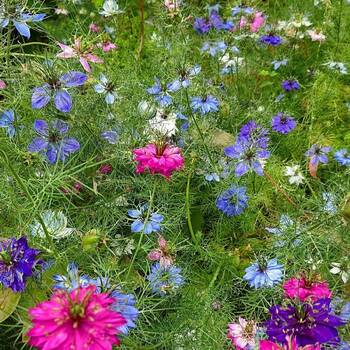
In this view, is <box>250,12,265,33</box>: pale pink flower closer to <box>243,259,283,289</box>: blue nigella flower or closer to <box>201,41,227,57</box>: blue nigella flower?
<box>201,41,227,57</box>: blue nigella flower

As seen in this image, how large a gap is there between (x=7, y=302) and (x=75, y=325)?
60 centimetres

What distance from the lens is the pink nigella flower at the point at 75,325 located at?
2.70ft

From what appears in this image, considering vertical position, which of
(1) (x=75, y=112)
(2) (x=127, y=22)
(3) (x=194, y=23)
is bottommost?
(2) (x=127, y=22)

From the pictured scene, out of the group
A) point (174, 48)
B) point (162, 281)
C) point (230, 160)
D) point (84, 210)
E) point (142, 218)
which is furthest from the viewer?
point (174, 48)

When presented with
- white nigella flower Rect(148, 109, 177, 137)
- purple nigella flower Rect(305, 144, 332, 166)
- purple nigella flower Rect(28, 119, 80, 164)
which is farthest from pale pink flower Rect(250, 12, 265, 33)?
purple nigella flower Rect(28, 119, 80, 164)

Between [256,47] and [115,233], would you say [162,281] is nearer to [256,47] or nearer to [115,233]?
[115,233]

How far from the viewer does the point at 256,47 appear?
2902 millimetres

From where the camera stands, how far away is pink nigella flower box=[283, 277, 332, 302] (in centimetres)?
124

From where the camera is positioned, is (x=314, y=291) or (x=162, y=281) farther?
(x=162, y=281)

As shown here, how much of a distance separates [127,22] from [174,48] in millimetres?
878

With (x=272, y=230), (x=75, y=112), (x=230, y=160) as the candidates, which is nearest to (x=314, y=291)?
(x=272, y=230)

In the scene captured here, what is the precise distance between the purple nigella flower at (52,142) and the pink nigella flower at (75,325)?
0.84m

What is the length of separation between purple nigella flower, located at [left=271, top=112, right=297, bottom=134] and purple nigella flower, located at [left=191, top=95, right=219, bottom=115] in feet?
1.09

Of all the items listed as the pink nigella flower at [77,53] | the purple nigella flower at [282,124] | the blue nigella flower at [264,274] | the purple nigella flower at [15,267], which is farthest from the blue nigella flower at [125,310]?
the purple nigella flower at [282,124]
